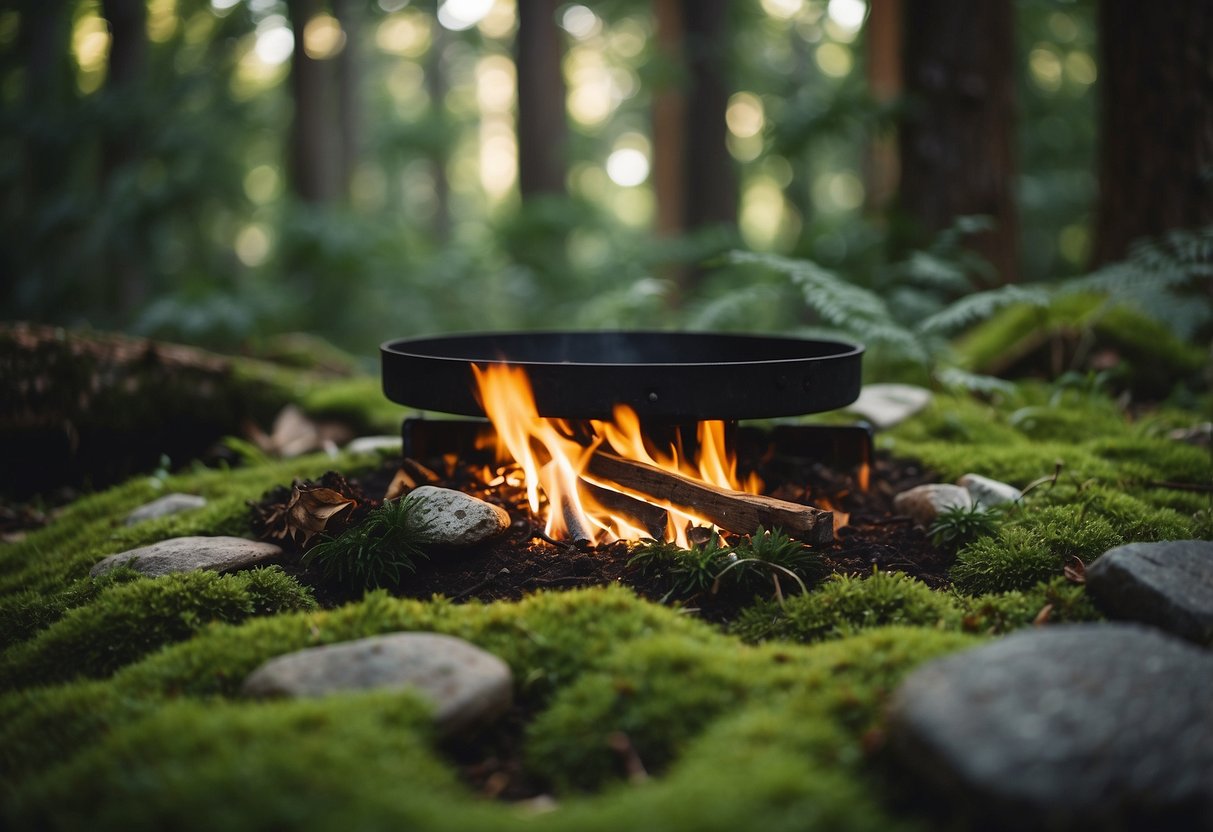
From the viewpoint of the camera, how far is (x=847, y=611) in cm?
242

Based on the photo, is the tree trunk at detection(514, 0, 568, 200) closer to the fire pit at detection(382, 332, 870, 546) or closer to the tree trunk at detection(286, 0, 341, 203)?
the tree trunk at detection(286, 0, 341, 203)

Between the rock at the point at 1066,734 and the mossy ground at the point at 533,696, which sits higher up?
the rock at the point at 1066,734

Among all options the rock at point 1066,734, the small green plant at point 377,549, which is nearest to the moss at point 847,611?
the rock at point 1066,734

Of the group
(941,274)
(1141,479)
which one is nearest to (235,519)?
(1141,479)

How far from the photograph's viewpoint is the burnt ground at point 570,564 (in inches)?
103

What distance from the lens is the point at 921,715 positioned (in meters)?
1.59

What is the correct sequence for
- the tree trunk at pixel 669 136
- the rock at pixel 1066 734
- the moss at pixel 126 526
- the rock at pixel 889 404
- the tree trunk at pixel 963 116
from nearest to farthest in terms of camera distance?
the rock at pixel 1066 734, the moss at pixel 126 526, the rock at pixel 889 404, the tree trunk at pixel 963 116, the tree trunk at pixel 669 136

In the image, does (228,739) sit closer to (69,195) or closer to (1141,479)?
(1141,479)

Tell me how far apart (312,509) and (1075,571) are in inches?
99.5

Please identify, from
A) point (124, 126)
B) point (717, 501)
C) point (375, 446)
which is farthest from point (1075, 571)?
point (124, 126)

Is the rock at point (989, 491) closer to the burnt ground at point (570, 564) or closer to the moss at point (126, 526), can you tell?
the burnt ground at point (570, 564)

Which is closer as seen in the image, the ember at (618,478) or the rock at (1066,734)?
the rock at (1066,734)

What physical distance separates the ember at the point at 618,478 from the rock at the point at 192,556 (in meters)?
0.92

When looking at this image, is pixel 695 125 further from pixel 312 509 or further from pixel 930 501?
pixel 312 509
